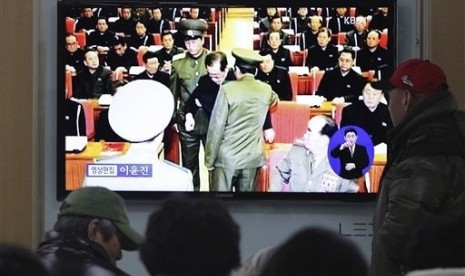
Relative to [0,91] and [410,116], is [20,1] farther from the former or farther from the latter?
[410,116]

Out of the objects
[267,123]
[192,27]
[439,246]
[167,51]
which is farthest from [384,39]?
[439,246]

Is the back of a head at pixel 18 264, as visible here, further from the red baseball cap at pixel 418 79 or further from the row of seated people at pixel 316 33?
the row of seated people at pixel 316 33

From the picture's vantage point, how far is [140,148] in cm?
594

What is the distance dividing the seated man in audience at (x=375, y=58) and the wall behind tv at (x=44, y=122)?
17 centimetres

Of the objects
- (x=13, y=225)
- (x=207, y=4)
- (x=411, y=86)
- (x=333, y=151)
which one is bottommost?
(x=13, y=225)

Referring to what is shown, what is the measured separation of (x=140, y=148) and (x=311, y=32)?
118cm

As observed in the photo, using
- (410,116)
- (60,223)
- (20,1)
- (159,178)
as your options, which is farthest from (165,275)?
(20,1)

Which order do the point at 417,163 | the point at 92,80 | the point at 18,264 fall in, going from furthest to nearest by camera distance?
the point at 92,80 → the point at 417,163 → the point at 18,264

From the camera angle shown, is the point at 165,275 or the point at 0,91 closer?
the point at 165,275

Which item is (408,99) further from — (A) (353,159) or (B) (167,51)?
(B) (167,51)

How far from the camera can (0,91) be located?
6.02 metres

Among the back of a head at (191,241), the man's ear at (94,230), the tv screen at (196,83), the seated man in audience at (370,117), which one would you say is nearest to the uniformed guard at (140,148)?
the tv screen at (196,83)

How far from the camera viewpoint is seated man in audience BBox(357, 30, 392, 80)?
5930 mm

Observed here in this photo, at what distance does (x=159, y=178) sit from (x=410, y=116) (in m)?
1.82
